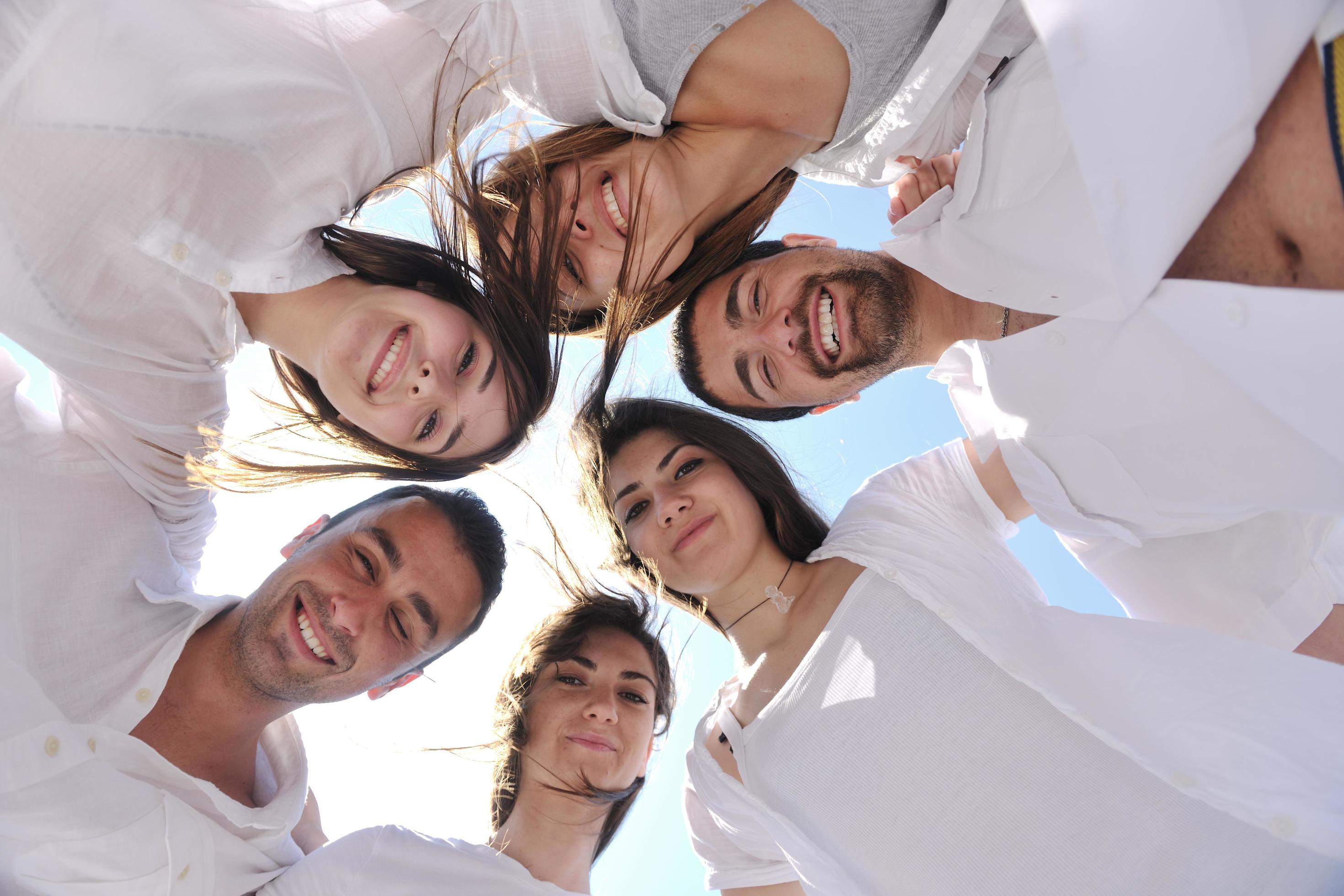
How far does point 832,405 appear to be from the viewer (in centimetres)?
323

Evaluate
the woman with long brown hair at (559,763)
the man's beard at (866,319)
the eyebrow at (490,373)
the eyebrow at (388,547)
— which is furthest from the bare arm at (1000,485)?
the eyebrow at (388,547)

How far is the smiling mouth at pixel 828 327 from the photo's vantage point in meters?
2.84

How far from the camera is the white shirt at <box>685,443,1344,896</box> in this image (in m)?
2.04

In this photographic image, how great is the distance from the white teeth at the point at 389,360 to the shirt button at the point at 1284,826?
2557 mm

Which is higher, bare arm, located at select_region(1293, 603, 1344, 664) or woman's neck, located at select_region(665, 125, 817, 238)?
woman's neck, located at select_region(665, 125, 817, 238)

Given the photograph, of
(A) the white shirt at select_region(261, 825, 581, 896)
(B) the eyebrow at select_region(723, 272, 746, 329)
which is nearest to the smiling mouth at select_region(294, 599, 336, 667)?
(A) the white shirt at select_region(261, 825, 581, 896)

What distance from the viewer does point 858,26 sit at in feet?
7.36

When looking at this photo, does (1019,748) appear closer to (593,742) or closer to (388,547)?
(593,742)

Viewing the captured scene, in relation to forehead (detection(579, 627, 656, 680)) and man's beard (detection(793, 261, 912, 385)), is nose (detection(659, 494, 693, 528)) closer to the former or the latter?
man's beard (detection(793, 261, 912, 385))

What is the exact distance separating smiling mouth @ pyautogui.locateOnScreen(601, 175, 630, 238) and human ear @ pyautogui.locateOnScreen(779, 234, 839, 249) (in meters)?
0.84

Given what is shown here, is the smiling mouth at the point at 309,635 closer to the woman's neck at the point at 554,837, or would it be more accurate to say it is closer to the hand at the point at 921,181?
the woman's neck at the point at 554,837

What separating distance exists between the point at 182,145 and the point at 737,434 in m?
2.06

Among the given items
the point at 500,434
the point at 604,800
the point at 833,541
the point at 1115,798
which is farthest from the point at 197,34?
the point at 1115,798

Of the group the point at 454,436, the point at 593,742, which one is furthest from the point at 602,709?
the point at 454,436
